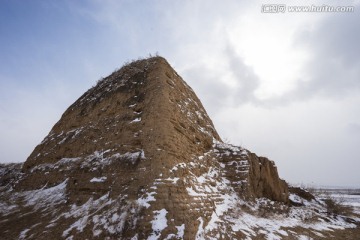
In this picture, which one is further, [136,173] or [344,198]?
[344,198]

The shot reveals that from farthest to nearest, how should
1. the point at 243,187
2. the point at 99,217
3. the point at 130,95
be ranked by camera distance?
the point at 130,95 → the point at 243,187 → the point at 99,217

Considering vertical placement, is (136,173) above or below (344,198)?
below

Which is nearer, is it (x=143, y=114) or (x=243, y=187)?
(x=143, y=114)

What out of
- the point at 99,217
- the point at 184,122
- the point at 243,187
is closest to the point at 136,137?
the point at 184,122

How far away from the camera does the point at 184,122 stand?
10.2m

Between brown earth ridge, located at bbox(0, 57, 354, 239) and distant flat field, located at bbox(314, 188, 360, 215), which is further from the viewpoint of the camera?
distant flat field, located at bbox(314, 188, 360, 215)

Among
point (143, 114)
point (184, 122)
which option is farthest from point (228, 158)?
point (143, 114)

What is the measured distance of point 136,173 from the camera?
7.78 m

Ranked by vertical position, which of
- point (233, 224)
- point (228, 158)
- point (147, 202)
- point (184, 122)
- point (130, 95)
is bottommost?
point (233, 224)

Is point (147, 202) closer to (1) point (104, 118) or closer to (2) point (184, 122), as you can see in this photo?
(2) point (184, 122)

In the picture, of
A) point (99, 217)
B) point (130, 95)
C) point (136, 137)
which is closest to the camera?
point (99, 217)

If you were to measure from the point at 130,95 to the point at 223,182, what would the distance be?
199 inches

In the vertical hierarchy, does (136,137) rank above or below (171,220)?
above

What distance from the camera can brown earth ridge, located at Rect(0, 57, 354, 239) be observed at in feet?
23.0
